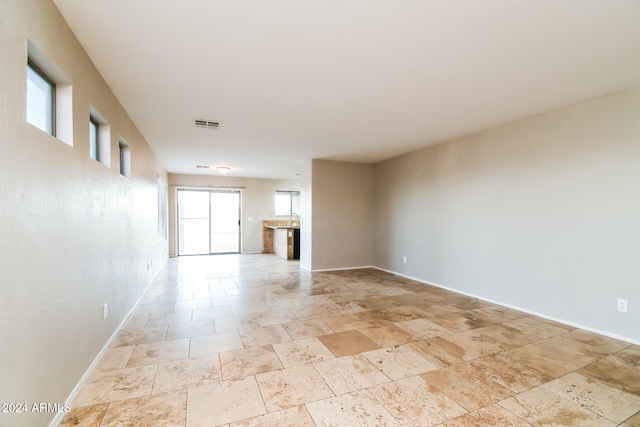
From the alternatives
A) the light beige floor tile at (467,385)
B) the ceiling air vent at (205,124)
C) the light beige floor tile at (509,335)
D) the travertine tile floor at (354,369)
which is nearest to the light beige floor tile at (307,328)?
the travertine tile floor at (354,369)

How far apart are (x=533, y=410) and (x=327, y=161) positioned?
16.7 ft

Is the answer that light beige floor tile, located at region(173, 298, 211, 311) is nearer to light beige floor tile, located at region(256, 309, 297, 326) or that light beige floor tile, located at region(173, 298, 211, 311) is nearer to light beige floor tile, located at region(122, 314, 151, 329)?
light beige floor tile, located at region(122, 314, 151, 329)

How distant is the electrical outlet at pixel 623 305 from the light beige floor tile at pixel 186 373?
12.3 feet

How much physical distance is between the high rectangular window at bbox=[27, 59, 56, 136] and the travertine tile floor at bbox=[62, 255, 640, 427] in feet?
5.70

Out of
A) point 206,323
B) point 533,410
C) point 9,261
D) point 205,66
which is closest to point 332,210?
point 206,323

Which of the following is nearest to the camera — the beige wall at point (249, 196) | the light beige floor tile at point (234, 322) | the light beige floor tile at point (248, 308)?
the light beige floor tile at point (234, 322)

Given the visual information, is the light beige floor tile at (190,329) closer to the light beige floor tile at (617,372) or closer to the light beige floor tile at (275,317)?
the light beige floor tile at (275,317)

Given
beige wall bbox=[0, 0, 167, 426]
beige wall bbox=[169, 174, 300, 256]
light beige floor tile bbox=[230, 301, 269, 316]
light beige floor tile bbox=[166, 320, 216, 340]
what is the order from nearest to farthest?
beige wall bbox=[0, 0, 167, 426] → light beige floor tile bbox=[166, 320, 216, 340] → light beige floor tile bbox=[230, 301, 269, 316] → beige wall bbox=[169, 174, 300, 256]

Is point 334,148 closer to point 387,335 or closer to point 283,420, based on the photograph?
point 387,335

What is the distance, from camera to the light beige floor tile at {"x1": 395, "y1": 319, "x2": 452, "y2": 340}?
2859 mm

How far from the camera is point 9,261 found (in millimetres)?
1211

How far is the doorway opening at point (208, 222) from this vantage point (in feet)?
27.8

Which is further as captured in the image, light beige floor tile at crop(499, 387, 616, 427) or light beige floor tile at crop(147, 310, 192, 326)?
light beige floor tile at crop(147, 310, 192, 326)

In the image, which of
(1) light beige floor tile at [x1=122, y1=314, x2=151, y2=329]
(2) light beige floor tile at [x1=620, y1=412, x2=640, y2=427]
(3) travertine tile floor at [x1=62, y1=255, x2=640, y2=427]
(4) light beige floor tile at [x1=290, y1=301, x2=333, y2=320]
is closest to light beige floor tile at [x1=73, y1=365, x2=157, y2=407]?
(3) travertine tile floor at [x1=62, y1=255, x2=640, y2=427]
